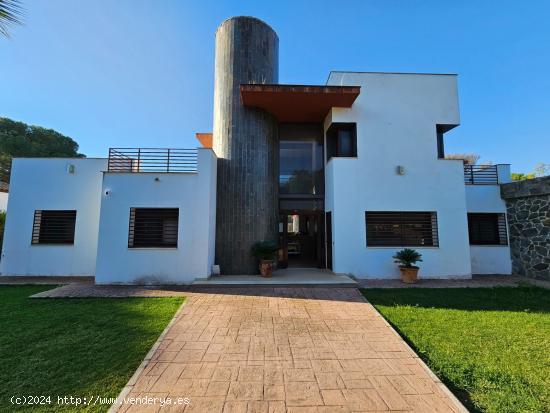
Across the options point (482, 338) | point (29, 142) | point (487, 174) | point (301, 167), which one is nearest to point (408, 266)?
point (482, 338)

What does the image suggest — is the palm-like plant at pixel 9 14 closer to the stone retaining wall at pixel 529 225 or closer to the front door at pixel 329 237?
the front door at pixel 329 237

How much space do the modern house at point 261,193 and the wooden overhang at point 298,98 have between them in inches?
2.0

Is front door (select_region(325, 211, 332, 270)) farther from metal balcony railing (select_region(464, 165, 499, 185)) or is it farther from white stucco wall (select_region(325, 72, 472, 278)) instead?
metal balcony railing (select_region(464, 165, 499, 185))

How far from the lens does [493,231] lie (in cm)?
1074

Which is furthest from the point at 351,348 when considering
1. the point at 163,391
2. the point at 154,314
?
the point at 154,314

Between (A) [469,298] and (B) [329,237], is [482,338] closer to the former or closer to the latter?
(A) [469,298]

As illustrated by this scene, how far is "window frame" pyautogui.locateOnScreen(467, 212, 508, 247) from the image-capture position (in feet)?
34.7

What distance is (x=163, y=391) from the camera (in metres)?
2.97

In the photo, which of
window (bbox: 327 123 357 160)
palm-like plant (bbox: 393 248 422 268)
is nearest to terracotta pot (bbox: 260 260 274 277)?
palm-like plant (bbox: 393 248 422 268)

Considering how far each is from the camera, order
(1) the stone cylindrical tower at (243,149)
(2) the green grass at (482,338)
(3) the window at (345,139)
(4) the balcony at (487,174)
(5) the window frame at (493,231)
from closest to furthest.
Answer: (2) the green grass at (482,338)
(1) the stone cylindrical tower at (243,149)
(3) the window at (345,139)
(5) the window frame at (493,231)
(4) the balcony at (487,174)

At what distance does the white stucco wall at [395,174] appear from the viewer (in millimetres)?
9445

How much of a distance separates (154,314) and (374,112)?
396 inches

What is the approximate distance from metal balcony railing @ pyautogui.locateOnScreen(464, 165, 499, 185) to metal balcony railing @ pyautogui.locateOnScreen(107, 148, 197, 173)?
38.5 ft

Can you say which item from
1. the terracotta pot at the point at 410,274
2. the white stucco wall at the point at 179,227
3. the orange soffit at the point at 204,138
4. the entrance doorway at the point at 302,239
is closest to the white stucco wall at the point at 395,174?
the terracotta pot at the point at 410,274
